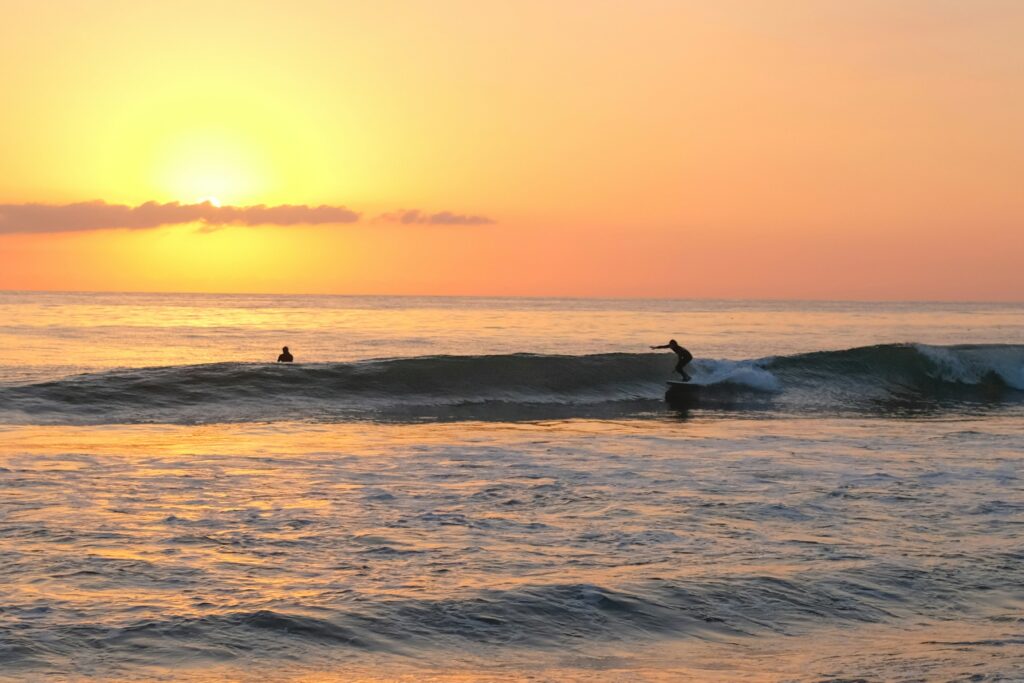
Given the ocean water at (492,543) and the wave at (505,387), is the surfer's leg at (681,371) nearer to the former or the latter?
the wave at (505,387)

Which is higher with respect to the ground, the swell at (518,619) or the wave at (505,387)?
the wave at (505,387)

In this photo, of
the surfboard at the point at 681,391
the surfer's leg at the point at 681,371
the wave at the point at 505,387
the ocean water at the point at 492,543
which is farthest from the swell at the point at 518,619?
the surfer's leg at the point at 681,371

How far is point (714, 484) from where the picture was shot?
13.8m

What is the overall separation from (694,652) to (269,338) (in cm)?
5915

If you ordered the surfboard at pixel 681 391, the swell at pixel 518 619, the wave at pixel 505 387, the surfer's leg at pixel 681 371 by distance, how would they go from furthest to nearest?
the surfer's leg at pixel 681 371, the surfboard at pixel 681 391, the wave at pixel 505 387, the swell at pixel 518 619

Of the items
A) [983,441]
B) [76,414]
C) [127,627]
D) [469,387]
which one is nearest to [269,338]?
[469,387]

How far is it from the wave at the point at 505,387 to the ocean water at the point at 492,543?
0.79ft

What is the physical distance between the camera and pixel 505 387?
29.3 metres

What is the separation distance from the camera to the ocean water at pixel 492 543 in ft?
24.5

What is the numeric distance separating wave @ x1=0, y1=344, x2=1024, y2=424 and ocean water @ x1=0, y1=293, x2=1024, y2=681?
0.79 feet

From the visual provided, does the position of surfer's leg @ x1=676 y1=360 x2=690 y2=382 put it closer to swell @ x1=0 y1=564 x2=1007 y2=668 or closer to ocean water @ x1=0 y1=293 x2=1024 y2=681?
ocean water @ x1=0 y1=293 x2=1024 y2=681

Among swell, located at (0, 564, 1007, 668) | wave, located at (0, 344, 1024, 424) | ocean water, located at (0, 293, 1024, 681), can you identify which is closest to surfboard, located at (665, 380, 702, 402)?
wave, located at (0, 344, 1024, 424)

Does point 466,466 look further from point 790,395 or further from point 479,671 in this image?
A: point 790,395

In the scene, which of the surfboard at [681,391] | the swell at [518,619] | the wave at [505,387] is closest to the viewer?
the swell at [518,619]
